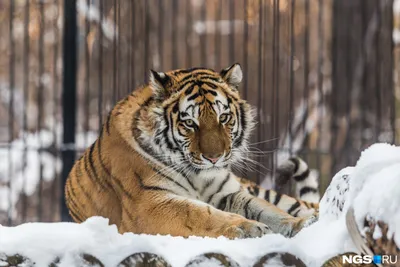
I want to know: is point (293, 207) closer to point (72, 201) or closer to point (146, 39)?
point (72, 201)

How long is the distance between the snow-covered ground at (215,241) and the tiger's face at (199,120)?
1042 mm

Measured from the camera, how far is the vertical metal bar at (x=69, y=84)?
15.0 feet

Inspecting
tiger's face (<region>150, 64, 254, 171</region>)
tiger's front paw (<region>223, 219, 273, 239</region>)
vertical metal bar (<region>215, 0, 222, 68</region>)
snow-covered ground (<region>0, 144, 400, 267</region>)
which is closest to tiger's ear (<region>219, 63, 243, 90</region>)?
tiger's face (<region>150, 64, 254, 171</region>)

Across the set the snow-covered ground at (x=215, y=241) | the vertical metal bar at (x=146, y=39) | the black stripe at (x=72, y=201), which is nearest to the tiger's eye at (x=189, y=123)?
the black stripe at (x=72, y=201)

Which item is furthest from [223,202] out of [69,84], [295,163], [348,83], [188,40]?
[348,83]

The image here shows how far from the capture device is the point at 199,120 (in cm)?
307

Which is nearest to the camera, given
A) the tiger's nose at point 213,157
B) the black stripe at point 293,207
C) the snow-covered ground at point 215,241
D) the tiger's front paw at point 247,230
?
the snow-covered ground at point 215,241

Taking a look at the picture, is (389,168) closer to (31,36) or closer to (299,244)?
(299,244)

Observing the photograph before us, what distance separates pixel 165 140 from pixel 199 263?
1285 millimetres

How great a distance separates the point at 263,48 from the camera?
500 centimetres

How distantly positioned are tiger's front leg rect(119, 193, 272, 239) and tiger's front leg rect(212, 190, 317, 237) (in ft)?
0.86

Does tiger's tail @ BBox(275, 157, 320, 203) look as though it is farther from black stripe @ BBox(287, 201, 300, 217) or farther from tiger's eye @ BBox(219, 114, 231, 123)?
tiger's eye @ BBox(219, 114, 231, 123)

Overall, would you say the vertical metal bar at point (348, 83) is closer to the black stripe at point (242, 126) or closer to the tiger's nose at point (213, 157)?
the black stripe at point (242, 126)

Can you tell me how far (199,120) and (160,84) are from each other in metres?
0.20
